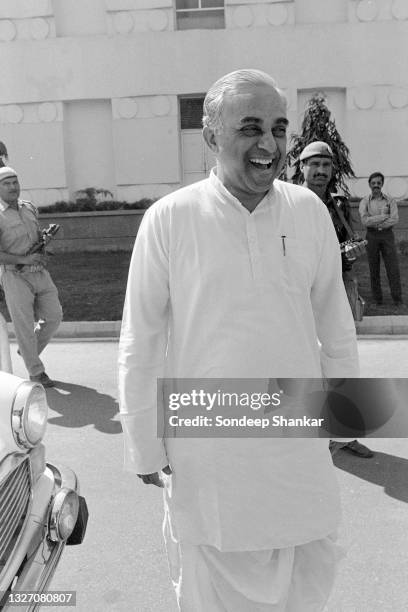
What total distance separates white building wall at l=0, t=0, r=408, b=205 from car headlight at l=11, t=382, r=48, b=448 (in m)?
14.5

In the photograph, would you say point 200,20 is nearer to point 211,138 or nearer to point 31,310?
point 31,310

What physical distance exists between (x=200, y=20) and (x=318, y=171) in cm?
1348

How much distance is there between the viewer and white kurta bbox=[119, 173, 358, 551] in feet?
6.63

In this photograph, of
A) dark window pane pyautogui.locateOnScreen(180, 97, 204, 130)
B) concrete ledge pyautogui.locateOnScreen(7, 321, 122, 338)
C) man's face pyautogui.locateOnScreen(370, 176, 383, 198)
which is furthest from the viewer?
dark window pane pyautogui.locateOnScreen(180, 97, 204, 130)

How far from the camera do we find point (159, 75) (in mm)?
16344

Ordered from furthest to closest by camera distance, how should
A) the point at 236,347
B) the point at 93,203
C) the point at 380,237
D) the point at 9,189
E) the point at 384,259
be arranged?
the point at 93,203 < the point at 380,237 < the point at 384,259 < the point at 9,189 < the point at 236,347

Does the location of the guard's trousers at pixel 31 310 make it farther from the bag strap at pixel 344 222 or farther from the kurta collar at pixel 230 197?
the kurta collar at pixel 230 197

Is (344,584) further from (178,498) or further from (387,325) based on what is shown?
(387,325)

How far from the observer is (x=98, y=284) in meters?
11.5

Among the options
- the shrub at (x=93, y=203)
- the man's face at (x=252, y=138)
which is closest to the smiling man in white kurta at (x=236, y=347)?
the man's face at (x=252, y=138)

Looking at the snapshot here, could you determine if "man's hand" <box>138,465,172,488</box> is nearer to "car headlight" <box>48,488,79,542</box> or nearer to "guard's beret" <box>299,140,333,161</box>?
"car headlight" <box>48,488,79,542</box>

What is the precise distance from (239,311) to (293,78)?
15172 mm

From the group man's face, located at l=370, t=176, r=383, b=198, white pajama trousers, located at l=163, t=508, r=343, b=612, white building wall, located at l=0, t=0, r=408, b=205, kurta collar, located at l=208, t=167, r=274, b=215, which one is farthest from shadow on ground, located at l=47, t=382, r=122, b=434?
white building wall, located at l=0, t=0, r=408, b=205

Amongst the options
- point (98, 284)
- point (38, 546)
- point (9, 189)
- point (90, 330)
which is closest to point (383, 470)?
point (38, 546)
